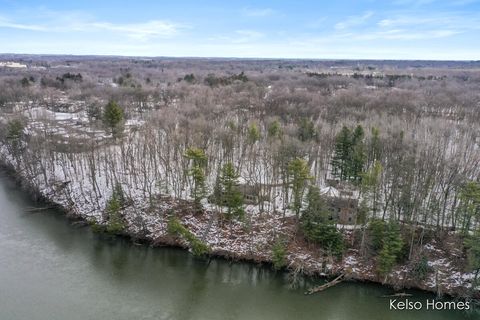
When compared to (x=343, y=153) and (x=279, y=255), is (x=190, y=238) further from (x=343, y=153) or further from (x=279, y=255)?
(x=343, y=153)

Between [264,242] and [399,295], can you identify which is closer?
[399,295]

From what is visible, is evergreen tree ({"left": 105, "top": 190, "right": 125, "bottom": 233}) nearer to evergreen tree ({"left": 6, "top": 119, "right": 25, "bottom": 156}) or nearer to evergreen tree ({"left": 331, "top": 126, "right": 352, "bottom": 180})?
evergreen tree ({"left": 6, "top": 119, "right": 25, "bottom": 156})

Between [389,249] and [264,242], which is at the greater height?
[389,249]

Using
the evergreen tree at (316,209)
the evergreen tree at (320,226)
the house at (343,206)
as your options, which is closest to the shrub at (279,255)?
the evergreen tree at (320,226)

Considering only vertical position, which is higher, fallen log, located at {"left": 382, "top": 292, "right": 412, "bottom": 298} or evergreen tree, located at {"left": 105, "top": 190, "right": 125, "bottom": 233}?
evergreen tree, located at {"left": 105, "top": 190, "right": 125, "bottom": 233}

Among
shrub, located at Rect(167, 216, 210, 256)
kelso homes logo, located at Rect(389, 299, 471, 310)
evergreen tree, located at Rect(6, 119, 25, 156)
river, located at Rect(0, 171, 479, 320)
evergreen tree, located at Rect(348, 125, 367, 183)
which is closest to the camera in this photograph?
river, located at Rect(0, 171, 479, 320)

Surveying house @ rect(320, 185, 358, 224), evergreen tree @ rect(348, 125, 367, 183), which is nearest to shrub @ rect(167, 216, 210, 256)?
house @ rect(320, 185, 358, 224)

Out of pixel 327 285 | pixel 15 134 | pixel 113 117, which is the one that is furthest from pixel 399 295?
pixel 15 134
